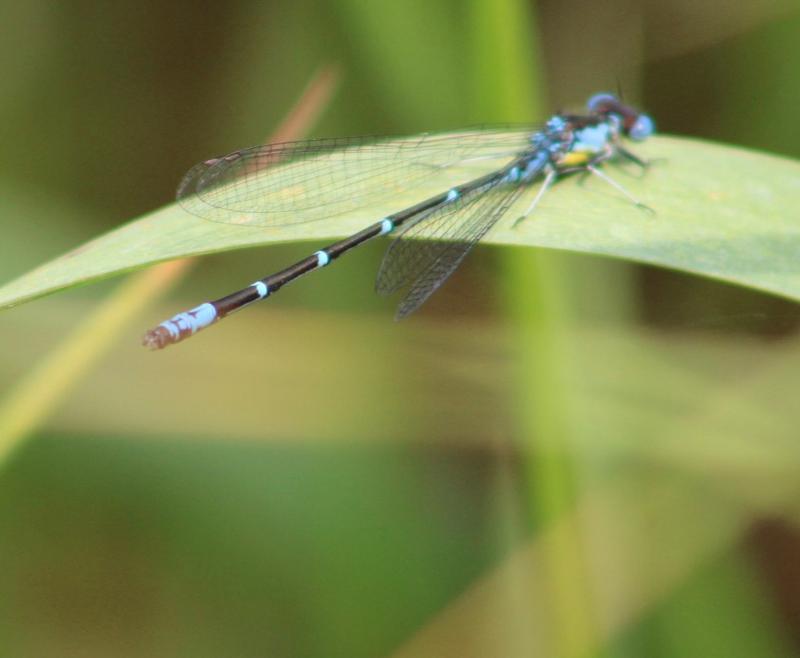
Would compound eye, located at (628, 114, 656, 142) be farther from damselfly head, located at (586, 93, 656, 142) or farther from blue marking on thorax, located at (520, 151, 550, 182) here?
blue marking on thorax, located at (520, 151, 550, 182)

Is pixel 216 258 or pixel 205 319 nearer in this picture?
pixel 205 319

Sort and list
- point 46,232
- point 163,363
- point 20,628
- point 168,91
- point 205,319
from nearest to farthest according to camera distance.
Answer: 1. point 205,319
2. point 20,628
3. point 163,363
4. point 46,232
5. point 168,91

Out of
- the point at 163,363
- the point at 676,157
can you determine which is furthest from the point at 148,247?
the point at 676,157

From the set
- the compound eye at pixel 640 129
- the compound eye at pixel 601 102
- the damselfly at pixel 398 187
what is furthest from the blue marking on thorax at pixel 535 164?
the compound eye at pixel 601 102

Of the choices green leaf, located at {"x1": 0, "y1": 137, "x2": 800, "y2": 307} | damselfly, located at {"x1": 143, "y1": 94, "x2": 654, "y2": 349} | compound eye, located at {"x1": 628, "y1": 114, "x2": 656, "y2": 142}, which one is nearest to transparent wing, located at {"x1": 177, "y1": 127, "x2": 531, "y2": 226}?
damselfly, located at {"x1": 143, "y1": 94, "x2": 654, "y2": 349}

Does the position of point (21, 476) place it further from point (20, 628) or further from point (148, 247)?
point (148, 247)

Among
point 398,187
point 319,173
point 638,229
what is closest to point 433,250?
point 398,187

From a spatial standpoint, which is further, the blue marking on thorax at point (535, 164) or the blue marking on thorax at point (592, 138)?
the blue marking on thorax at point (592, 138)

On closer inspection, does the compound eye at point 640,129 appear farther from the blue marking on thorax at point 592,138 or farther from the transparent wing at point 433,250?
the transparent wing at point 433,250
